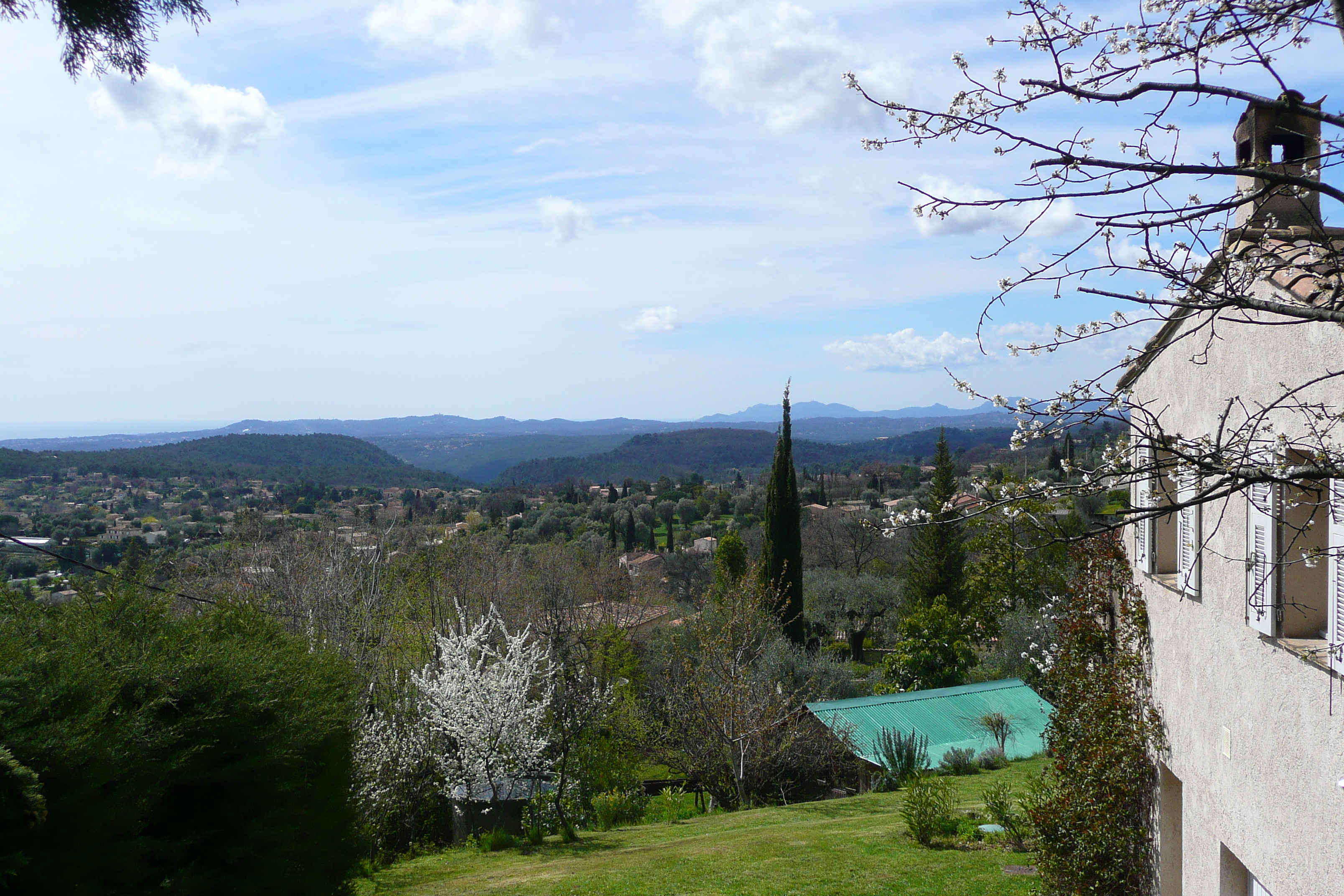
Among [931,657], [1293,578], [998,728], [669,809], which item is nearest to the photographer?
[1293,578]

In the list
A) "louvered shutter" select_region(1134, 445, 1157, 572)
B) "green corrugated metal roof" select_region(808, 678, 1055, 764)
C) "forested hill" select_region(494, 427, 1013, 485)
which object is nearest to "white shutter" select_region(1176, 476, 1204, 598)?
"louvered shutter" select_region(1134, 445, 1157, 572)

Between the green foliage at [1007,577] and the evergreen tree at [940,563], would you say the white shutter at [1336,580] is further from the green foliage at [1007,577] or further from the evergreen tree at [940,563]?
the evergreen tree at [940,563]

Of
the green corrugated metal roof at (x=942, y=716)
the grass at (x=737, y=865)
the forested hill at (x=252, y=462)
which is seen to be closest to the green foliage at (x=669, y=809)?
the grass at (x=737, y=865)

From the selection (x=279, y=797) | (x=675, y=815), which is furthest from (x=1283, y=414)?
(x=675, y=815)

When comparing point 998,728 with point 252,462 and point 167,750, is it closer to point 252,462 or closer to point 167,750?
point 167,750

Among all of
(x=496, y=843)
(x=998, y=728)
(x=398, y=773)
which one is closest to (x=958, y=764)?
(x=998, y=728)
